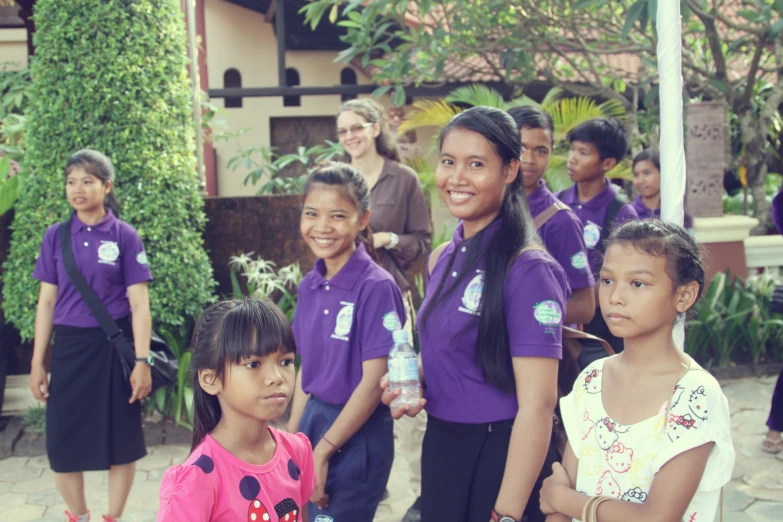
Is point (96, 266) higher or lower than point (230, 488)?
higher

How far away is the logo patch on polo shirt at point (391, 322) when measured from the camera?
2733 mm

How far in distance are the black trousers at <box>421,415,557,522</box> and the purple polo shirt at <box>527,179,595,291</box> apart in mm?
920

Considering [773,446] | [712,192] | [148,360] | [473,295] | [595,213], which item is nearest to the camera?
→ [473,295]

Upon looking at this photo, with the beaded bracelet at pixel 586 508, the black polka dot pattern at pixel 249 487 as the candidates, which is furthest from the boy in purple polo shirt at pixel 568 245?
the black polka dot pattern at pixel 249 487

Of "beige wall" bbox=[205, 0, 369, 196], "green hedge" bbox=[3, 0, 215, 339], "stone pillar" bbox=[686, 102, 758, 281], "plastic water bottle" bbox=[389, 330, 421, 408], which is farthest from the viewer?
"beige wall" bbox=[205, 0, 369, 196]

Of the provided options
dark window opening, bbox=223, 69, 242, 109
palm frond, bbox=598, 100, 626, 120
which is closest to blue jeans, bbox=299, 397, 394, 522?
palm frond, bbox=598, 100, 626, 120

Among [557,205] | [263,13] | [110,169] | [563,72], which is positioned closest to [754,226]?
[563,72]

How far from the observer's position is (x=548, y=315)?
2160mm

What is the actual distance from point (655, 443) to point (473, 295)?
0.61 metres

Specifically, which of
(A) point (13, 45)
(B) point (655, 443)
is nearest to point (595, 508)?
(B) point (655, 443)

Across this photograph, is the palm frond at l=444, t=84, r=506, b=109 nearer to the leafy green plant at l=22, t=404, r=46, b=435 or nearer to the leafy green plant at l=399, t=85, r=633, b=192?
the leafy green plant at l=399, t=85, r=633, b=192

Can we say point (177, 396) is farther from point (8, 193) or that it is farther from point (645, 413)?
point (645, 413)

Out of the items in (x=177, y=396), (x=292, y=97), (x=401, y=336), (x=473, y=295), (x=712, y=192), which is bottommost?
(x=177, y=396)

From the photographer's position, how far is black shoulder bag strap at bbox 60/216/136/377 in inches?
150
